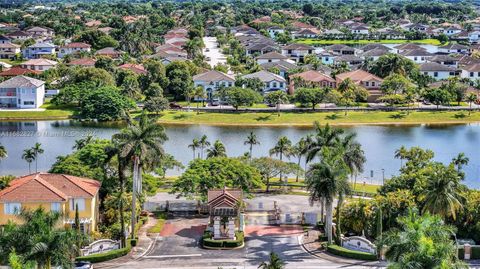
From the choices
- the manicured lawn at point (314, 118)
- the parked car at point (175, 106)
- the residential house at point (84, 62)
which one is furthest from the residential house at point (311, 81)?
the residential house at point (84, 62)

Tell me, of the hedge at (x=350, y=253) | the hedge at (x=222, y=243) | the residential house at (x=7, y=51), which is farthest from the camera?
the residential house at (x=7, y=51)

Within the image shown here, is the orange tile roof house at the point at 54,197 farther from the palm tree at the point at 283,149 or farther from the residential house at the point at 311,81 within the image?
the residential house at the point at 311,81

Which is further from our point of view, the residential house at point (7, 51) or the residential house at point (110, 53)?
the residential house at point (7, 51)

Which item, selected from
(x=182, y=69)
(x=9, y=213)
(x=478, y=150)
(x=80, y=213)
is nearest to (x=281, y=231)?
(x=80, y=213)

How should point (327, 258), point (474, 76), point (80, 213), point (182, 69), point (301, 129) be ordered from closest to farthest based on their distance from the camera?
point (327, 258) → point (80, 213) → point (301, 129) → point (182, 69) → point (474, 76)

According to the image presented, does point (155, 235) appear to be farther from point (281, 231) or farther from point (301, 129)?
point (301, 129)

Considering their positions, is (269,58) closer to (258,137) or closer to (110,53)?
(110,53)

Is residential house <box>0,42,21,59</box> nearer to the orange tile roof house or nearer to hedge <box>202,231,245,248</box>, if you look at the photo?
the orange tile roof house

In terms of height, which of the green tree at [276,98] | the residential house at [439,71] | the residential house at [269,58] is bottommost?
the green tree at [276,98]
